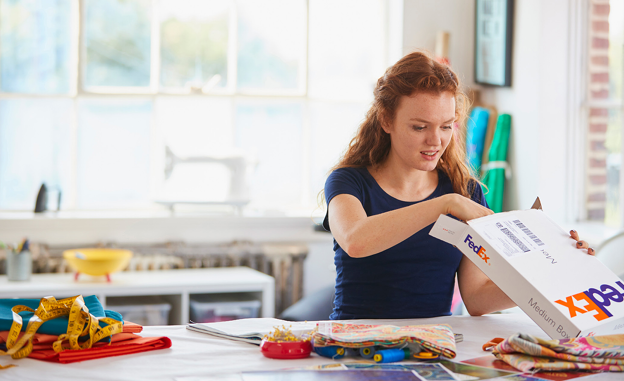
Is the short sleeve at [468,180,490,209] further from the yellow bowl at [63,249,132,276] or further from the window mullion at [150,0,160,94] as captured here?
the window mullion at [150,0,160,94]

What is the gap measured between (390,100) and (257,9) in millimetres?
2039

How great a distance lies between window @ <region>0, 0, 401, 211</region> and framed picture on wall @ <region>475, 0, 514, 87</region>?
450mm

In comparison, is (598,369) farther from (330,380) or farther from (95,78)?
(95,78)

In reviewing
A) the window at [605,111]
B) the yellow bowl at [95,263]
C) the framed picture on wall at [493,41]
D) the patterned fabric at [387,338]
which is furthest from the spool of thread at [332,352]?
the framed picture on wall at [493,41]

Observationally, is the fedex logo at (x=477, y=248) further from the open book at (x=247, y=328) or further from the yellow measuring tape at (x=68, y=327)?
the yellow measuring tape at (x=68, y=327)

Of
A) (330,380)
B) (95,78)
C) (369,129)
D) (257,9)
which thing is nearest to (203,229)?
(95,78)

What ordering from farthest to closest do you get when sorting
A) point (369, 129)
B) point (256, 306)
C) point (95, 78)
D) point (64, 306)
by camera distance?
point (95, 78) < point (256, 306) < point (369, 129) < point (64, 306)

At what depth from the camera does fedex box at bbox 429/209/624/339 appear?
108 centimetres

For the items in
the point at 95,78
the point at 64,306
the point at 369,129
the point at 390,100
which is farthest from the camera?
the point at 95,78

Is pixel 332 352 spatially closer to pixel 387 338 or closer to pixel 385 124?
pixel 387 338

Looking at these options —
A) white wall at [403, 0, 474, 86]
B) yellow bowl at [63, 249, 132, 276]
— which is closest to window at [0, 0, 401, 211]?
white wall at [403, 0, 474, 86]

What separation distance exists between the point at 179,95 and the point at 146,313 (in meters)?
1.22

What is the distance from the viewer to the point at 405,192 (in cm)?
158

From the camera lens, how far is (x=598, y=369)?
100cm
